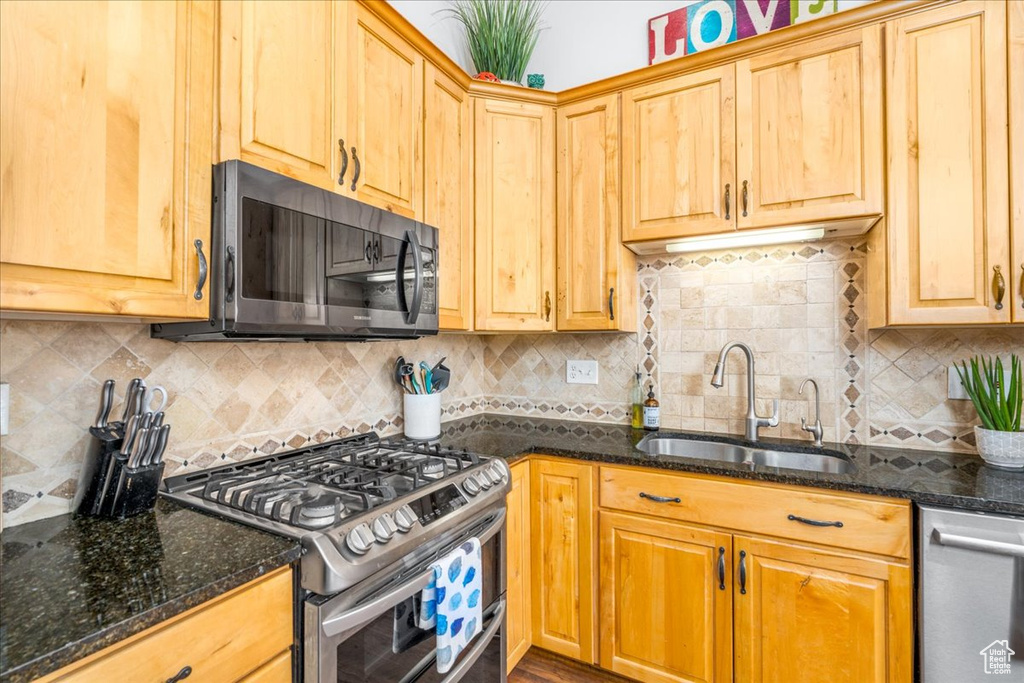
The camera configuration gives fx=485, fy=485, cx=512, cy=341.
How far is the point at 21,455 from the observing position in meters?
1.09

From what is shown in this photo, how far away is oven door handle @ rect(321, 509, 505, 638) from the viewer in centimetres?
98

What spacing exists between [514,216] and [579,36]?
115cm

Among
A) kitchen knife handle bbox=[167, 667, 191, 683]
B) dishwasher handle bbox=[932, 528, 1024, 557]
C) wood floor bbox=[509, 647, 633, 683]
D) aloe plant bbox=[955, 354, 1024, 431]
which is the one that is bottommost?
wood floor bbox=[509, 647, 633, 683]

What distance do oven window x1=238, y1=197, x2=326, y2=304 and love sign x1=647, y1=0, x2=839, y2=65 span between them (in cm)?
188

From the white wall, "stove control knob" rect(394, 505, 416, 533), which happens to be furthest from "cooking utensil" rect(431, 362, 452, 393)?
the white wall

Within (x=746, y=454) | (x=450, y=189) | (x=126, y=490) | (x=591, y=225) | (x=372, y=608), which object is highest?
(x=450, y=189)

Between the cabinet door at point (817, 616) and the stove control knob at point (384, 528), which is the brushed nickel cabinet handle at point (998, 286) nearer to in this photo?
the cabinet door at point (817, 616)

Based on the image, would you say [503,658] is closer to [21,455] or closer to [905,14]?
[21,455]

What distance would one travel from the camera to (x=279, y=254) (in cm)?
123

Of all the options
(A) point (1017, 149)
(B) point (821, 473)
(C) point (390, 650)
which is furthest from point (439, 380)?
(A) point (1017, 149)

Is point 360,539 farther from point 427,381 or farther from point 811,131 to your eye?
point 811,131

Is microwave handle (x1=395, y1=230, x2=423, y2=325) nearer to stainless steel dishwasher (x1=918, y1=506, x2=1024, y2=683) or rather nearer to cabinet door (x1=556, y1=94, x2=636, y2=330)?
cabinet door (x1=556, y1=94, x2=636, y2=330)

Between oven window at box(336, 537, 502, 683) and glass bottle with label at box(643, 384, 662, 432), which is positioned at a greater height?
glass bottle with label at box(643, 384, 662, 432)

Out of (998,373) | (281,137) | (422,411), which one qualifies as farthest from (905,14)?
(422,411)
